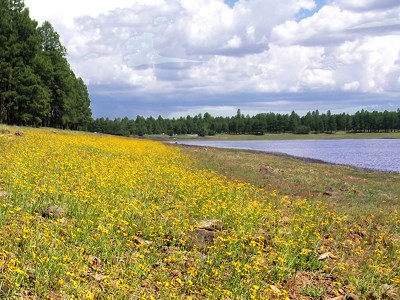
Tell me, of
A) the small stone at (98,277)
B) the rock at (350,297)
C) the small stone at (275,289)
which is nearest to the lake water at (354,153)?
the rock at (350,297)

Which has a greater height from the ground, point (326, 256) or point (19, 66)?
point (19, 66)

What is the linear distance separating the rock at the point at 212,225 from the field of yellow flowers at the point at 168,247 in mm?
33

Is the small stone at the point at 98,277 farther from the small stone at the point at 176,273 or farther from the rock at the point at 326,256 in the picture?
the rock at the point at 326,256

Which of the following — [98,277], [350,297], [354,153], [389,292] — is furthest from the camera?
[354,153]

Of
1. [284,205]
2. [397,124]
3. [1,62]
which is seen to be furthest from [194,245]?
[397,124]

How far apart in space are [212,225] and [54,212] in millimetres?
3480

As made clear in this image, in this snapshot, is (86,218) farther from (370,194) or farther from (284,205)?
(370,194)

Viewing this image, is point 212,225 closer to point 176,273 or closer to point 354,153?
point 176,273

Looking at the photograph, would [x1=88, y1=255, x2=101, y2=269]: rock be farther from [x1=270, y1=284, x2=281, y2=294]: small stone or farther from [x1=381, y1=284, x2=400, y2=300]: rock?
[x1=381, y1=284, x2=400, y2=300]: rock

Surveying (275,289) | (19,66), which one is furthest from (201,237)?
(19,66)

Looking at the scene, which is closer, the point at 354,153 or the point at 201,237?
the point at 201,237

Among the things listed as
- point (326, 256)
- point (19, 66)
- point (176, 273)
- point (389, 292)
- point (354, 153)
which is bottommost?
point (354, 153)

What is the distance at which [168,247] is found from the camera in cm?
846

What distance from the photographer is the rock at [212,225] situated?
9.59 metres
